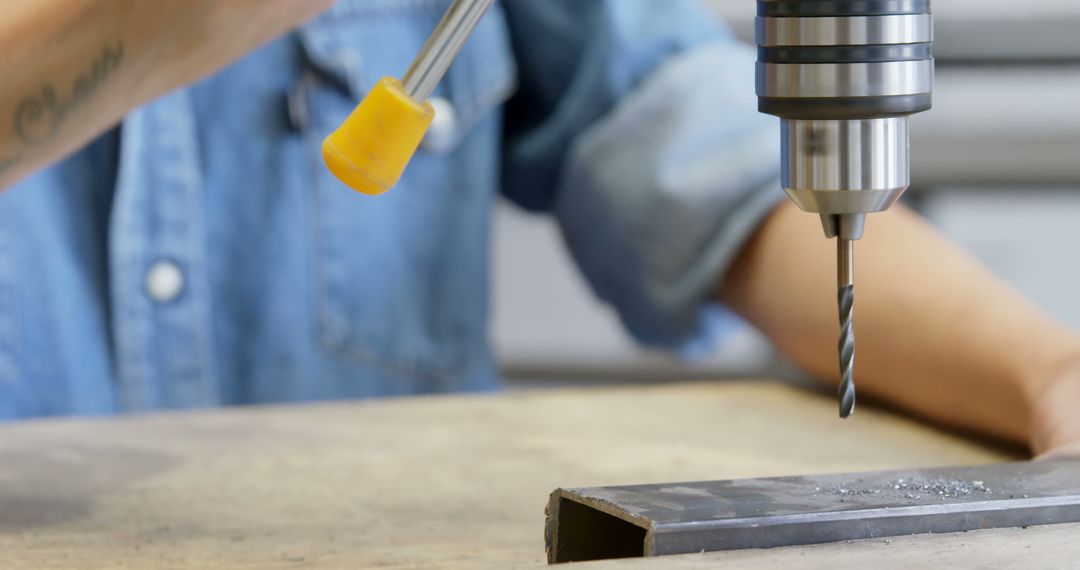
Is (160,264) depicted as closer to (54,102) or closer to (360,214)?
(360,214)

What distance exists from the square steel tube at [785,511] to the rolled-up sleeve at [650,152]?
1.17 feet

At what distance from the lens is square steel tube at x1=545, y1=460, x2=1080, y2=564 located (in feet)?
1.40

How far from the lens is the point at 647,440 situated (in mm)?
657

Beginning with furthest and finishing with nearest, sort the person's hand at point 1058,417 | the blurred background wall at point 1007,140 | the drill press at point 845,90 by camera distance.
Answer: the blurred background wall at point 1007,140 < the person's hand at point 1058,417 < the drill press at point 845,90

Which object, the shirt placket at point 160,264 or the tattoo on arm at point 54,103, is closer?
the tattoo on arm at point 54,103

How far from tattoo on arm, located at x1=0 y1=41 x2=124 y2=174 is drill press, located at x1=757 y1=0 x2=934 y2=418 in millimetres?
230

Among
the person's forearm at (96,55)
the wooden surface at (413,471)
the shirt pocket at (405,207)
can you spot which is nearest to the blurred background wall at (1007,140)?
the shirt pocket at (405,207)

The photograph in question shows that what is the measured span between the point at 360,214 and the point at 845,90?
53 cm

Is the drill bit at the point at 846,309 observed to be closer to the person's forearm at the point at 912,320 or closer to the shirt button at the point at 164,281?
the person's forearm at the point at 912,320

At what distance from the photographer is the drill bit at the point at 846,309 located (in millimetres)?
452

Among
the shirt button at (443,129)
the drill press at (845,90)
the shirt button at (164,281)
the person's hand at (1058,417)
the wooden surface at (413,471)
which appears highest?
the shirt button at (443,129)

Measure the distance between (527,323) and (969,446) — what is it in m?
0.94

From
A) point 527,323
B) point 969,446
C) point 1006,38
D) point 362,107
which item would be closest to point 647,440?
point 969,446

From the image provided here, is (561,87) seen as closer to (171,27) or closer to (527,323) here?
(171,27)
